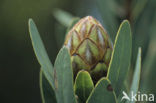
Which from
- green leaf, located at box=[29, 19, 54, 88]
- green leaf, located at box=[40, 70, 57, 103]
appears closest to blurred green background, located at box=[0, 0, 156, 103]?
green leaf, located at box=[40, 70, 57, 103]

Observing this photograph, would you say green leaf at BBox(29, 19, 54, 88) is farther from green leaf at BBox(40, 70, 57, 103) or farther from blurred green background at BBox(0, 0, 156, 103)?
blurred green background at BBox(0, 0, 156, 103)

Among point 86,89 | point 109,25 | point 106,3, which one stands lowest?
point 86,89

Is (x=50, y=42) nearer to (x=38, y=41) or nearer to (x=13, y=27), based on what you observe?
(x=13, y=27)

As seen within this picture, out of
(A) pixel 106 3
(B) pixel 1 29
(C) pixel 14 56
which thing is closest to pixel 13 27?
(B) pixel 1 29

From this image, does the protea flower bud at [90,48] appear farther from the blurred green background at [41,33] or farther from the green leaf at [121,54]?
the blurred green background at [41,33]

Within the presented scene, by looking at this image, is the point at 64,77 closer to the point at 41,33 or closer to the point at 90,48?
the point at 90,48

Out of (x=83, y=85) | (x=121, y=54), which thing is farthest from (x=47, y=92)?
(x=121, y=54)
